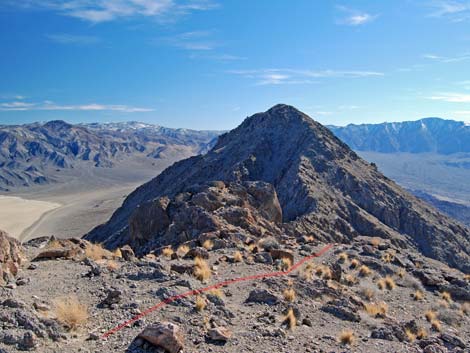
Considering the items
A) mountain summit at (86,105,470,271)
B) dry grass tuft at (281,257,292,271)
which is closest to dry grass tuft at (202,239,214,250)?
mountain summit at (86,105,470,271)

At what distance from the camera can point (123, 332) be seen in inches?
294

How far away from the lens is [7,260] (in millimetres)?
9625

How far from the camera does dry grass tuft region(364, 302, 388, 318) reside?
1180 centimetres

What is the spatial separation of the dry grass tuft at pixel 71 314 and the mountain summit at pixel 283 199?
31.7ft

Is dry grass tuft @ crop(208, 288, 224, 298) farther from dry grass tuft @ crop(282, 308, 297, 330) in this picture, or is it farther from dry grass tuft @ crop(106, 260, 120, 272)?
dry grass tuft @ crop(106, 260, 120, 272)

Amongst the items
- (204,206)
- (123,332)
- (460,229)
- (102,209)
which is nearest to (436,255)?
(460,229)

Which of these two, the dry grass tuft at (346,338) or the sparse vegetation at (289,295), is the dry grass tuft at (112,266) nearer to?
the sparse vegetation at (289,295)

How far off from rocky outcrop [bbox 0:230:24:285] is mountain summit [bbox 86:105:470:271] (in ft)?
27.2

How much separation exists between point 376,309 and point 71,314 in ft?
26.9

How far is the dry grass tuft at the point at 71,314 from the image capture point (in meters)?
7.27

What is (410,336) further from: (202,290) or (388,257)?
(388,257)

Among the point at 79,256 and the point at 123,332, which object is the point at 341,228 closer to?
the point at 79,256

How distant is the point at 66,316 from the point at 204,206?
519 inches

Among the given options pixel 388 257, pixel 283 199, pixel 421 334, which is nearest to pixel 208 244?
pixel 421 334
